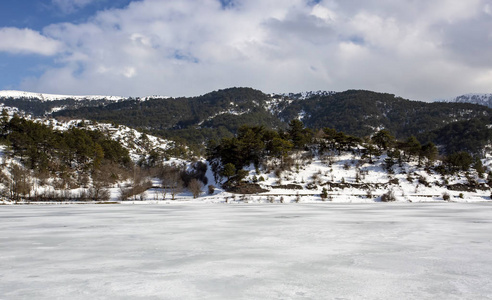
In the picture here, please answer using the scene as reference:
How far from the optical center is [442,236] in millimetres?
12219

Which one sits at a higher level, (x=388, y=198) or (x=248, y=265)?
(x=248, y=265)

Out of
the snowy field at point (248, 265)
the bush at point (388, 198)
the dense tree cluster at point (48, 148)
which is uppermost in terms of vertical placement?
the dense tree cluster at point (48, 148)

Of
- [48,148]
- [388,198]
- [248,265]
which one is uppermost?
[48,148]

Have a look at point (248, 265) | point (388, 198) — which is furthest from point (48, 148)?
point (248, 265)

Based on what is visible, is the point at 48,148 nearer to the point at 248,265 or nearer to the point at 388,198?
the point at 388,198

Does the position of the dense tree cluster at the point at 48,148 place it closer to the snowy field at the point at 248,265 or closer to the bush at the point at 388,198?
the snowy field at the point at 248,265

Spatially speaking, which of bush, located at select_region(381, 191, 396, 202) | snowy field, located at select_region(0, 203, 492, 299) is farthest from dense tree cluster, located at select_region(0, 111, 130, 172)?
bush, located at select_region(381, 191, 396, 202)

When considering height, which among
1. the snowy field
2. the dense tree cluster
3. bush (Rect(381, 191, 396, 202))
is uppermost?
the dense tree cluster

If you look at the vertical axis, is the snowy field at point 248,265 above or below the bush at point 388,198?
above

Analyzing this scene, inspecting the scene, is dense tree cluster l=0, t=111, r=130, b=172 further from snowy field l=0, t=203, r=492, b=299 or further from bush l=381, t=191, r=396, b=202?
bush l=381, t=191, r=396, b=202

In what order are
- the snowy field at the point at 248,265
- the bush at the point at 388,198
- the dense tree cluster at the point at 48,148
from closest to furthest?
the snowy field at the point at 248,265
the bush at the point at 388,198
the dense tree cluster at the point at 48,148

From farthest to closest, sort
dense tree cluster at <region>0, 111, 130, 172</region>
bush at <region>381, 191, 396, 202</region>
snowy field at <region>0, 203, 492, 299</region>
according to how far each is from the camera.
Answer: dense tree cluster at <region>0, 111, 130, 172</region> < bush at <region>381, 191, 396, 202</region> < snowy field at <region>0, 203, 492, 299</region>

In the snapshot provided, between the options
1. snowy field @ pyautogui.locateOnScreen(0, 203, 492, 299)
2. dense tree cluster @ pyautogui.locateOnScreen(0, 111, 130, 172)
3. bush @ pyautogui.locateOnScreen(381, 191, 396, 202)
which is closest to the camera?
snowy field @ pyautogui.locateOnScreen(0, 203, 492, 299)

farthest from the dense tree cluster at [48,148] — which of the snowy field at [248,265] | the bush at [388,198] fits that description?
the bush at [388,198]
